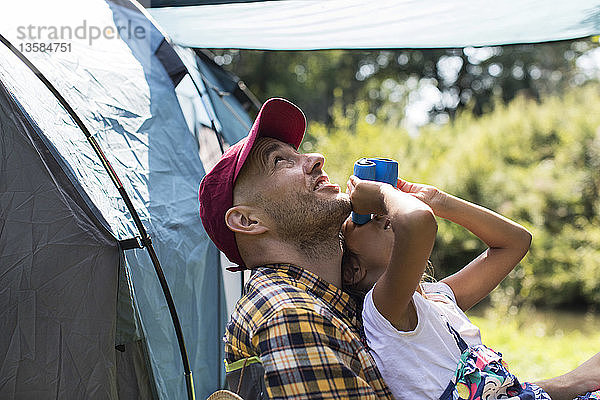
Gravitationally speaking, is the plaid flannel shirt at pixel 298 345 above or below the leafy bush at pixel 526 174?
above

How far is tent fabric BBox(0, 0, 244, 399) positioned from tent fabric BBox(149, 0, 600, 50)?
10.8 inches

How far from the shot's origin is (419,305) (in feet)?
4.89

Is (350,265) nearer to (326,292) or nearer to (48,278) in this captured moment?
(326,292)

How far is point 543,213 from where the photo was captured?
746cm

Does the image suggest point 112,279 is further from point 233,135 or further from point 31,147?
point 233,135

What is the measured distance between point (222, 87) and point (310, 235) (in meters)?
1.71

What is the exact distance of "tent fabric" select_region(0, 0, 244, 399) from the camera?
1833mm

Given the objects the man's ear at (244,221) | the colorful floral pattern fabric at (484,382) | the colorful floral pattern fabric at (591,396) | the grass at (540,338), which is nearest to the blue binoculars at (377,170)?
the man's ear at (244,221)

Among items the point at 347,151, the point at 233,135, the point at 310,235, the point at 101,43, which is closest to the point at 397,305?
the point at 310,235

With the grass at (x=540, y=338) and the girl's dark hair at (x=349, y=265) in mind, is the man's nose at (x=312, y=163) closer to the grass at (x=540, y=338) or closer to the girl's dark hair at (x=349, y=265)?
the girl's dark hair at (x=349, y=265)

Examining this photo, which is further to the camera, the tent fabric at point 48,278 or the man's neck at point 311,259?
the tent fabric at point 48,278

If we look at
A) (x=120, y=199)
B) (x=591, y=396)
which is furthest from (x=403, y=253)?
(x=120, y=199)

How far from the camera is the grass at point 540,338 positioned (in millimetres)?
4527

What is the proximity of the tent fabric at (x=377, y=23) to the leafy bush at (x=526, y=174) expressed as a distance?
4.95 metres
